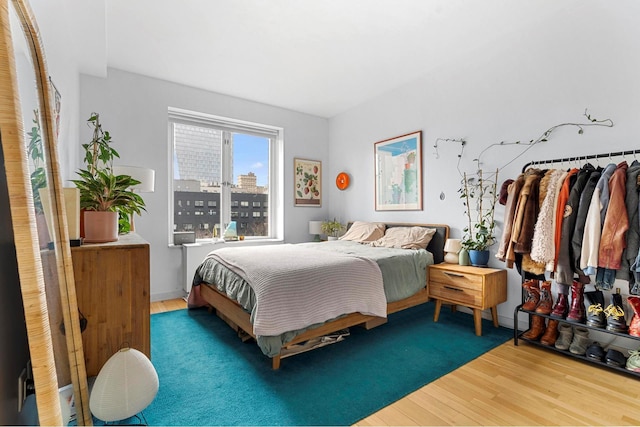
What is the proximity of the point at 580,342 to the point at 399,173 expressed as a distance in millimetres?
2405

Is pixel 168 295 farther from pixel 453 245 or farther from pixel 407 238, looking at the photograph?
pixel 453 245

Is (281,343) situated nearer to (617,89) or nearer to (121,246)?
(121,246)

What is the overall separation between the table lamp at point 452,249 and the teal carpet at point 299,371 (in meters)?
0.59

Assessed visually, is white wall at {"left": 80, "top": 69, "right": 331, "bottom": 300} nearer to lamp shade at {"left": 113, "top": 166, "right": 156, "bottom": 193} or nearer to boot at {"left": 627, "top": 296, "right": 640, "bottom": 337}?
lamp shade at {"left": 113, "top": 166, "right": 156, "bottom": 193}

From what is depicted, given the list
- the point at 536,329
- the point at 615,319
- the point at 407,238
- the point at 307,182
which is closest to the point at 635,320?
the point at 615,319

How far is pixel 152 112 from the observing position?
145 inches

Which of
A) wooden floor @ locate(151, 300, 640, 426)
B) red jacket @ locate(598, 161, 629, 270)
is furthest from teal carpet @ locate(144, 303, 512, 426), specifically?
red jacket @ locate(598, 161, 629, 270)

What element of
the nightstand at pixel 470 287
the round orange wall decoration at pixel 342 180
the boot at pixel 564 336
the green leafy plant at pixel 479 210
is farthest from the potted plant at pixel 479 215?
the round orange wall decoration at pixel 342 180

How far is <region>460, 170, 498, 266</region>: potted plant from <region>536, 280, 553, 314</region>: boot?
0.51 metres

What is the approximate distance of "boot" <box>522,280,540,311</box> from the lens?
2443 millimetres

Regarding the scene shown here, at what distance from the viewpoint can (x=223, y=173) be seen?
4391 mm

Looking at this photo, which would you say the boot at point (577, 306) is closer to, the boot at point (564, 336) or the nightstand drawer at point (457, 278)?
the boot at point (564, 336)

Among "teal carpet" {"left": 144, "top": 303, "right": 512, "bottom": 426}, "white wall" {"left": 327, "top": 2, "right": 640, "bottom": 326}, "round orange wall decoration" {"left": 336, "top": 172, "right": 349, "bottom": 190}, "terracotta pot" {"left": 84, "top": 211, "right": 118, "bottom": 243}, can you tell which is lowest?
"teal carpet" {"left": 144, "top": 303, "right": 512, "bottom": 426}

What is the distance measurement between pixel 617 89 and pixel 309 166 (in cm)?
359
